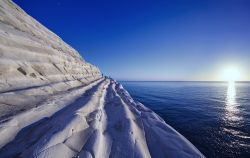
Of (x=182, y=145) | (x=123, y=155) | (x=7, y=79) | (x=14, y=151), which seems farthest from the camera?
(x=7, y=79)

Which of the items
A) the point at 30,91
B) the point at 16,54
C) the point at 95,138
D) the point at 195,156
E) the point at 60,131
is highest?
the point at 16,54

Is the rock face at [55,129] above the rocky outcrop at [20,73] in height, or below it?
below

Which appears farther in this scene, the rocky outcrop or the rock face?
the rocky outcrop

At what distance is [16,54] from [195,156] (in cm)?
624

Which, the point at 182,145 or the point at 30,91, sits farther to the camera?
the point at 30,91

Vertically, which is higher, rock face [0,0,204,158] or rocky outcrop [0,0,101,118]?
rocky outcrop [0,0,101,118]

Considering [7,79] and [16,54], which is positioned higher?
[16,54]

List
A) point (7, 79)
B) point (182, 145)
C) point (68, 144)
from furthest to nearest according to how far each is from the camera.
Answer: point (7, 79) < point (182, 145) < point (68, 144)

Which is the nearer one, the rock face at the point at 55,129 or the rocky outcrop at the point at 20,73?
the rock face at the point at 55,129

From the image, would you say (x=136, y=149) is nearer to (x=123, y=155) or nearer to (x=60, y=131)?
(x=123, y=155)

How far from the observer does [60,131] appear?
272 cm

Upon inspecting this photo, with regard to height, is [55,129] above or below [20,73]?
below

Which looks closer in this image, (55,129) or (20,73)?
(55,129)

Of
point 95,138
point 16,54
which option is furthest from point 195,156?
point 16,54
